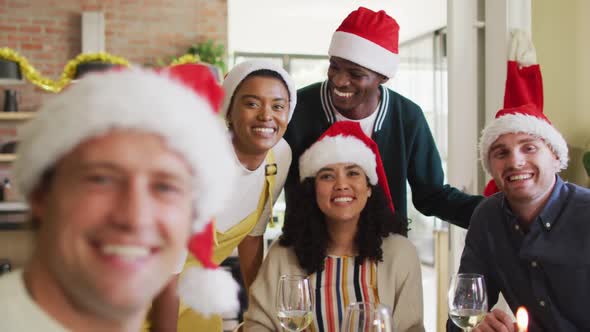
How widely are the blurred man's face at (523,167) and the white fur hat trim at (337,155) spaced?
389 millimetres

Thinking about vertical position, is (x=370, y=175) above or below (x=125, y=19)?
below

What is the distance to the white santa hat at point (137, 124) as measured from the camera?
2.08 feet

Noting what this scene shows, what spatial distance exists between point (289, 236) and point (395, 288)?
14.9 inches

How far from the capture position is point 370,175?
224cm

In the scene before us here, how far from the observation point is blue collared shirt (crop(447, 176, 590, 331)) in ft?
6.41

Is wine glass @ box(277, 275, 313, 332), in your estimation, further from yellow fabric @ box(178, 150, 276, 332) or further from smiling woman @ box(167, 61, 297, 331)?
yellow fabric @ box(178, 150, 276, 332)

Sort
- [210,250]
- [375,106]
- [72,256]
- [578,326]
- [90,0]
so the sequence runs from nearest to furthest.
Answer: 1. [72,256]
2. [210,250]
3. [578,326]
4. [375,106]
5. [90,0]

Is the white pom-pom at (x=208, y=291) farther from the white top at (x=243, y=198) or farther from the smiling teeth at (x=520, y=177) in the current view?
the smiling teeth at (x=520, y=177)

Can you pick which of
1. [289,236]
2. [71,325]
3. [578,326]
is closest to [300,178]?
[289,236]

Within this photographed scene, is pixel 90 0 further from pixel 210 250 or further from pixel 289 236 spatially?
pixel 210 250

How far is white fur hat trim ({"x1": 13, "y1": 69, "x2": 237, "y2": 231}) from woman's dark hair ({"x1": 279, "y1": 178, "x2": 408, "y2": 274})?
1.46 meters

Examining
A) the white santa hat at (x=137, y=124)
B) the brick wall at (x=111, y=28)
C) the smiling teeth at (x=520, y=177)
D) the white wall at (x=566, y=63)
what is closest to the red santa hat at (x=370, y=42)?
the smiling teeth at (x=520, y=177)

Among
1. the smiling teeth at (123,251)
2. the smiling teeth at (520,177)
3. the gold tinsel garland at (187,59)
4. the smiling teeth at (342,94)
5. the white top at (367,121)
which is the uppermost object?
the gold tinsel garland at (187,59)

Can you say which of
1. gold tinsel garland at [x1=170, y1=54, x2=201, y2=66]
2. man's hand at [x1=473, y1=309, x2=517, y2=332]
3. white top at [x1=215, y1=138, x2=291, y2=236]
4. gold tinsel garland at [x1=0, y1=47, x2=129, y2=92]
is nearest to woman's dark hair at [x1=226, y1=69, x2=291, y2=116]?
white top at [x1=215, y1=138, x2=291, y2=236]
